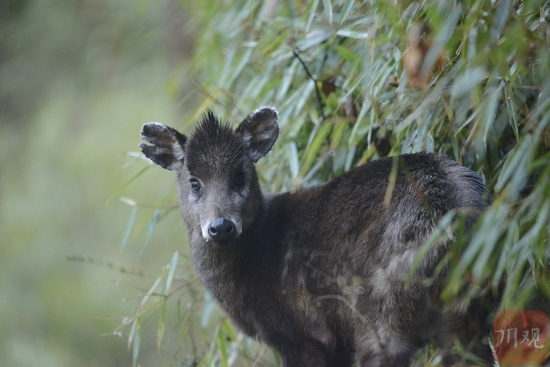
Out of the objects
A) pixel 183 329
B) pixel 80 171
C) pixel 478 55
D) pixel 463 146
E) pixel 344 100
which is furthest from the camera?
pixel 80 171

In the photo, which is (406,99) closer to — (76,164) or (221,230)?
(221,230)

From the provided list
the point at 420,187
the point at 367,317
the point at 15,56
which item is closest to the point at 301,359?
the point at 367,317

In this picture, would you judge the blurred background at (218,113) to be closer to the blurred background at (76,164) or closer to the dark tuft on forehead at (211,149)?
the blurred background at (76,164)

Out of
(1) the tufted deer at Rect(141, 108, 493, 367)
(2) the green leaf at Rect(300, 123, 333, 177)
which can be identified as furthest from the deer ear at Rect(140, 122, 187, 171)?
(2) the green leaf at Rect(300, 123, 333, 177)

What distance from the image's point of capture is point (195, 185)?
15.8 feet

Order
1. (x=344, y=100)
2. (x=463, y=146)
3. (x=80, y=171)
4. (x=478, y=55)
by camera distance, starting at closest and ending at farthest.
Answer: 1. (x=478, y=55)
2. (x=463, y=146)
3. (x=344, y=100)
4. (x=80, y=171)

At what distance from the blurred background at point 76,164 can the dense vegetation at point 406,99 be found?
359cm

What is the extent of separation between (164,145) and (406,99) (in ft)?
4.74

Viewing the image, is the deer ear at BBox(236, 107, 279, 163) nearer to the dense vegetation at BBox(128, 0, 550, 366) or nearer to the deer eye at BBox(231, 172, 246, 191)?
the deer eye at BBox(231, 172, 246, 191)

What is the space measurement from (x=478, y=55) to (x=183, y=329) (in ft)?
9.46

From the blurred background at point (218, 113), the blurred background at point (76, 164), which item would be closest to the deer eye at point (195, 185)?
the blurred background at point (218, 113)

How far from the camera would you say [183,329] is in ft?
18.8

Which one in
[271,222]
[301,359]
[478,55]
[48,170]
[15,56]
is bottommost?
[48,170]

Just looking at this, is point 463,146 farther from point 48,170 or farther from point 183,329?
point 48,170
